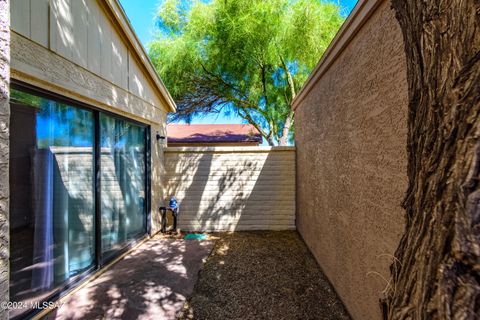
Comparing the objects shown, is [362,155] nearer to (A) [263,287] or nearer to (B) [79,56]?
(A) [263,287]

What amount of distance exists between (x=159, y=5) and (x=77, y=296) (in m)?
9.48

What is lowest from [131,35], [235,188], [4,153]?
[235,188]

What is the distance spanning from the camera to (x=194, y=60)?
9.02m

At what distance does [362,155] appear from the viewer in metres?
2.47

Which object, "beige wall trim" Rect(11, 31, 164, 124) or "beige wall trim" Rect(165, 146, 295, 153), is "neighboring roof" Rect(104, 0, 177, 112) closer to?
"beige wall trim" Rect(11, 31, 164, 124)

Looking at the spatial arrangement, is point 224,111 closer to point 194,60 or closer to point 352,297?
point 194,60

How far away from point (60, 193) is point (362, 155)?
3422mm

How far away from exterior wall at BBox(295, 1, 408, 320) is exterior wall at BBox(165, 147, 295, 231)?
2.36m

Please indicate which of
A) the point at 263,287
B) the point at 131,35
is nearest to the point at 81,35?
the point at 131,35

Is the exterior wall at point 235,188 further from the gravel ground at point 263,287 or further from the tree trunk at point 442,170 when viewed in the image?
the tree trunk at point 442,170

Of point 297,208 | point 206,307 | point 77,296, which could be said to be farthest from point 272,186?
point 77,296

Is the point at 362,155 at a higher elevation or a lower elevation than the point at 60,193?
higher

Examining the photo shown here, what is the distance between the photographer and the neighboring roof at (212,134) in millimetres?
13688

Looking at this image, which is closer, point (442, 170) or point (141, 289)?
point (442, 170)
